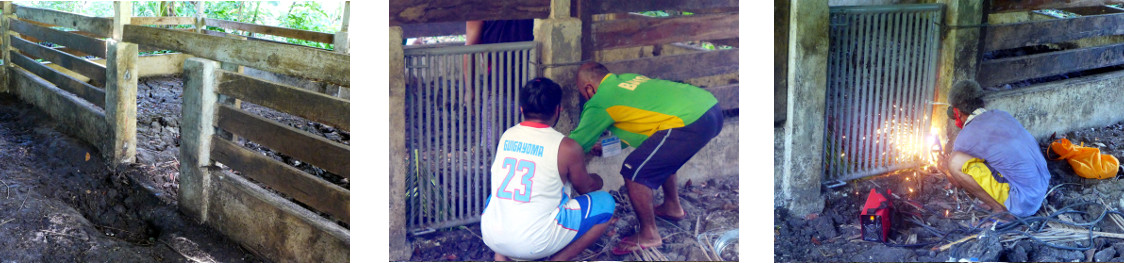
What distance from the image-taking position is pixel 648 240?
3.18 m

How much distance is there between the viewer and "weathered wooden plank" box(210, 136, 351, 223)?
3.50m

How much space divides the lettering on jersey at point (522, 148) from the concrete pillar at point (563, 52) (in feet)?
0.36

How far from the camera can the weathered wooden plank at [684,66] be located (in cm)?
311

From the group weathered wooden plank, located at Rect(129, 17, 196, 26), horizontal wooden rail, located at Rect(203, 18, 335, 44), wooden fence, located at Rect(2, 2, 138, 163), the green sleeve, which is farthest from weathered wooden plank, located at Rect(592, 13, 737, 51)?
weathered wooden plank, located at Rect(129, 17, 196, 26)

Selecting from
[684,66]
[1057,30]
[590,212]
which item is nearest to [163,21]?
[590,212]

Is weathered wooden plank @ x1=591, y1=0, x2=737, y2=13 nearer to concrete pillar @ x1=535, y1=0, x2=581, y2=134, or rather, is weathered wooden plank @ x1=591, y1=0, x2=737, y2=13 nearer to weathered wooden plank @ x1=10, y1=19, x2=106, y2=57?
concrete pillar @ x1=535, y1=0, x2=581, y2=134

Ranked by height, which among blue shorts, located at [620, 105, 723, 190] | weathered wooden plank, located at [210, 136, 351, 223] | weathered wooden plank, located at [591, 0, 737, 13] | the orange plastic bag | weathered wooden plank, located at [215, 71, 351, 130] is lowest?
weathered wooden plank, located at [210, 136, 351, 223]

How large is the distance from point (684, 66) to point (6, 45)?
6.23 m

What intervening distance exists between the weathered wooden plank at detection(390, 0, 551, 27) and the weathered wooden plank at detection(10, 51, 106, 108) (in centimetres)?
325

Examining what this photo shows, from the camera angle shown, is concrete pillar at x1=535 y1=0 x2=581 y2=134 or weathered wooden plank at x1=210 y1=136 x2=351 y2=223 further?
weathered wooden plank at x1=210 y1=136 x2=351 y2=223

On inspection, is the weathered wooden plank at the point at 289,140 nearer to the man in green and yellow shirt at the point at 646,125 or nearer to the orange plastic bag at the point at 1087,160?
the man in green and yellow shirt at the point at 646,125

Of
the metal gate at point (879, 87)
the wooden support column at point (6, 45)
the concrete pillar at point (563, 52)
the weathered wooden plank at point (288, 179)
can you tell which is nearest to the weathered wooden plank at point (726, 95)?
the concrete pillar at point (563, 52)

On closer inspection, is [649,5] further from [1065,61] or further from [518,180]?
[1065,61]

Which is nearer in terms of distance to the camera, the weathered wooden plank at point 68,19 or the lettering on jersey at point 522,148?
the lettering on jersey at point 522,148
